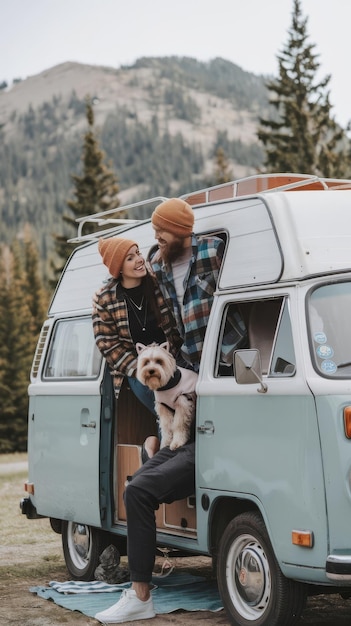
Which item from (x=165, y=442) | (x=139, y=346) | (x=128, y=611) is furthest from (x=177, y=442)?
(x=128, y=611)

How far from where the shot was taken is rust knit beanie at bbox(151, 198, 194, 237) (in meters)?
6.97

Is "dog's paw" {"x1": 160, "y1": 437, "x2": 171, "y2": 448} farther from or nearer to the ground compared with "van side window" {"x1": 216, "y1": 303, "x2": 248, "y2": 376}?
nearer to the ground

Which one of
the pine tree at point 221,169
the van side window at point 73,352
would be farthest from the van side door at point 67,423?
the pine tree at point 221,169

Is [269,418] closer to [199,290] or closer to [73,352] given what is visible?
[199,290]

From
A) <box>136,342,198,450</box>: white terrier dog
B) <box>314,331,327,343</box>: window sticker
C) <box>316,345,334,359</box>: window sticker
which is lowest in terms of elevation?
<box>136,342,198,450</box>: white terrier dog

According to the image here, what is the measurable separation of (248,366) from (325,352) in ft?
1.44

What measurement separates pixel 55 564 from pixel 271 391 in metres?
5.01

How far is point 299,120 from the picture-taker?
41.4 metres

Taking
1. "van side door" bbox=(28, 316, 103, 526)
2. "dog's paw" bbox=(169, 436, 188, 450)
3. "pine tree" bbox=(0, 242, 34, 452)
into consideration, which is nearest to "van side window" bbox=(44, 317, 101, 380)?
"van side door" bbox=(28, 316, 103, 526)

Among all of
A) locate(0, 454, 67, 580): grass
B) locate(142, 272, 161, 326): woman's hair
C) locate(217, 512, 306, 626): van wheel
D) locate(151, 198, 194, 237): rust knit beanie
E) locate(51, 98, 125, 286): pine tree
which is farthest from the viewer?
locate(51, 98, 125, 286): pine tree

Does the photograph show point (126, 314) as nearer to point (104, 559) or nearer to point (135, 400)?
point (135, 400)

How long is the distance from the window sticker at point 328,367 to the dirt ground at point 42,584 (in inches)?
83.3

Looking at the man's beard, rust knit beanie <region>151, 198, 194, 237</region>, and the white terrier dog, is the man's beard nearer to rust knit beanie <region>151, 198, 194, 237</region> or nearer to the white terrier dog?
rust knit beanie <region>151, 198, 194, 237</region>

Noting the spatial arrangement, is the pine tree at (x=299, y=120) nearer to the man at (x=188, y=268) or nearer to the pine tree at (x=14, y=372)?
the pine tree at (x=14, y=372)
